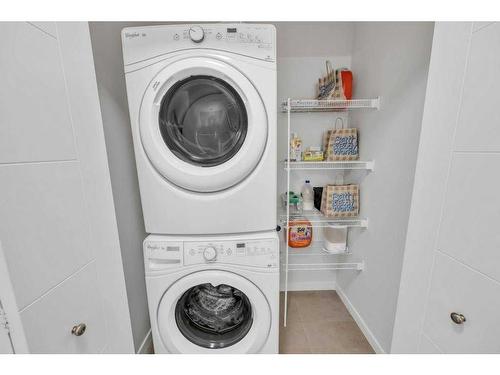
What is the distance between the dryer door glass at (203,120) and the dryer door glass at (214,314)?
68 centimetres

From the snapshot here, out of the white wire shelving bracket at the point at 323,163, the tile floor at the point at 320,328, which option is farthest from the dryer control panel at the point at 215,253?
the tile floor at the point at 320,328

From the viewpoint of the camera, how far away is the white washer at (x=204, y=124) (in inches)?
35.4

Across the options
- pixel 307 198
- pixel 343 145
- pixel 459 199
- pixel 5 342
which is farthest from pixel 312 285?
pixel 5 342

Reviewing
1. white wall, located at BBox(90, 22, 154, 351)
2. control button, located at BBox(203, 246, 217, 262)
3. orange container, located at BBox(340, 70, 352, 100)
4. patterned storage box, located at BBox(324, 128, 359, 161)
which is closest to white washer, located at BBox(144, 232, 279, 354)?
control button, located at BBox(203, 246, 217, 262)

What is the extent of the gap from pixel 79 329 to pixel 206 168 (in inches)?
25.4

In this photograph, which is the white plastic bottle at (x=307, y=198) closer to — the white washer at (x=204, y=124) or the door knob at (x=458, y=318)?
the white washer at (x=204, y=124)

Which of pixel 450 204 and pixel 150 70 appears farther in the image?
pixel 150 70

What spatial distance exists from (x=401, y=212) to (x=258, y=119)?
0.86 meters

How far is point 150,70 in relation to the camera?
0.91 meters

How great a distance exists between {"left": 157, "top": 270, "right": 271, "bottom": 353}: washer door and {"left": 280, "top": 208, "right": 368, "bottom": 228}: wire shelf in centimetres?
61

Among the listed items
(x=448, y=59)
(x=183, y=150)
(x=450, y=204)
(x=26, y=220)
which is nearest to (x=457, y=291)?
(x=450, y=204)

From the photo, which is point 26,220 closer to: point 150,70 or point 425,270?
point 150,70

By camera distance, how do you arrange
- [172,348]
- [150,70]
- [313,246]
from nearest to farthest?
1. [150,70]
2. [172,348]
3. [313,246]

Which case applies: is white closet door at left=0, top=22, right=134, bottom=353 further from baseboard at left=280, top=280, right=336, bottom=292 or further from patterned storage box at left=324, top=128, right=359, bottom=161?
baseboard at left=280, top=280, right=336, bottom=292
